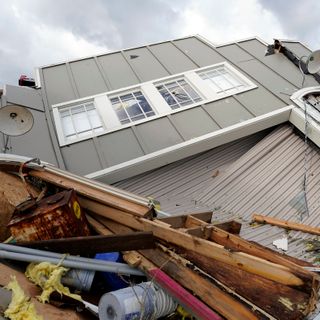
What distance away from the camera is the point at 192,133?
8.78m

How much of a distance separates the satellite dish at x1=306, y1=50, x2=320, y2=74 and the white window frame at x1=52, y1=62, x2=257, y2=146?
1805 millimetres

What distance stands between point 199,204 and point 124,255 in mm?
4187

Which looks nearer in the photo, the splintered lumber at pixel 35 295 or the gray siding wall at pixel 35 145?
the splintered lumber at pixel 35 295

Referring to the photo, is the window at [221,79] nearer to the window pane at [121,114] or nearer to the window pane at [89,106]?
the window pane at [121,114]

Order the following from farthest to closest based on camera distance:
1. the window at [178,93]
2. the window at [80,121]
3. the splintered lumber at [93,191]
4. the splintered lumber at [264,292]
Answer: the window at [178,93] → the window at [80,121] → the splintered lumber at [93,191] → the splintered lumber at [264,292]

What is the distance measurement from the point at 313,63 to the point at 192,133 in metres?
4.92

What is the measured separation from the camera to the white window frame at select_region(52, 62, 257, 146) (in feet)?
29.9

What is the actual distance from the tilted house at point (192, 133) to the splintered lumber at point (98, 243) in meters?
2.99

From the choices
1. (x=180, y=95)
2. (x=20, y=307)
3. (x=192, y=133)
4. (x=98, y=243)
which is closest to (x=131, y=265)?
(x=98, y=243)

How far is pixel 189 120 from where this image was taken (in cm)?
920

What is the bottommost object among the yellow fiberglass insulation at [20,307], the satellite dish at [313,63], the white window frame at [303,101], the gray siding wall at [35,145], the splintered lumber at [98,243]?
the yellow fiberglass insulation at [20,307]

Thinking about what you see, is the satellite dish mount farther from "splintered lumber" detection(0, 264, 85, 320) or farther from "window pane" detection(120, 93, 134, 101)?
"window pane" detection(120, 93, 134, 101)

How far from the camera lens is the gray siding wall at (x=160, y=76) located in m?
8.44

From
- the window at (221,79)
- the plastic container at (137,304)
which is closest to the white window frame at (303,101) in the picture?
the window at (221,79)
